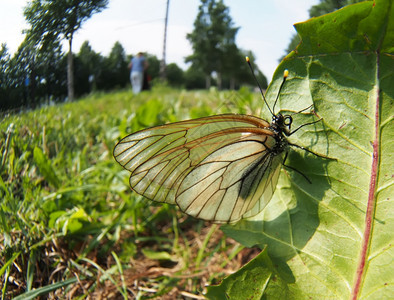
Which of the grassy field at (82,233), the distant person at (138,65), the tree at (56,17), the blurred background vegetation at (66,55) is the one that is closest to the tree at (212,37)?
the blurred background vegetation at (66,55)

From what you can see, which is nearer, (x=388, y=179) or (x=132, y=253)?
(x=388, y=179)

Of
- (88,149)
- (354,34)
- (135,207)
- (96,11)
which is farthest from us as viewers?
(88,149)

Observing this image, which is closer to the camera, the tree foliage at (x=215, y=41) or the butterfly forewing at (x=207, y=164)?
the butterfly forewing at (x=207, y=164)

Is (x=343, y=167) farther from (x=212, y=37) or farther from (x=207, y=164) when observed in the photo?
(x=212, y=37)

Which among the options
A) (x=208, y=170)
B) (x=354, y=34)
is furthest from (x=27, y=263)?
(x=354, y=34)

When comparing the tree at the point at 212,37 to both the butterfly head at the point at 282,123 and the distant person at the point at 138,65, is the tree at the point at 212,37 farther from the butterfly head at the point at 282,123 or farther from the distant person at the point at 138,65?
the butterfly head at the point at 282,123

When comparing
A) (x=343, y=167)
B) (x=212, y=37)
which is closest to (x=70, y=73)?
(x=212, y=37)

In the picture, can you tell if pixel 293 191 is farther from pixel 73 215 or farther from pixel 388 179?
pixel 73 215
